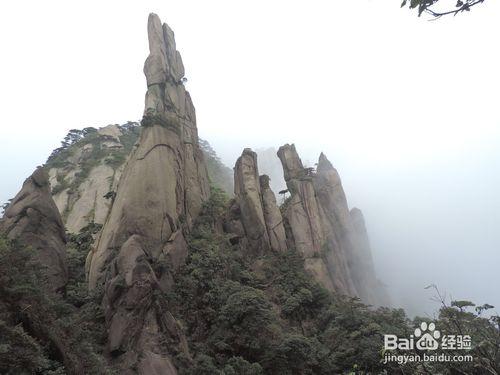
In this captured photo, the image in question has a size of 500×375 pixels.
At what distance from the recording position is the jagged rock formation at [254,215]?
30.9 metres

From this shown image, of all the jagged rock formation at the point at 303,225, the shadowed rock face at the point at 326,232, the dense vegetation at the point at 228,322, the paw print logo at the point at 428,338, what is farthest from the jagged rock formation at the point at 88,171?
the paw print logo at the point at 428,338

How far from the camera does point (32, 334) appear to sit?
10.0m

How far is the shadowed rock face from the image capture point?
3328 cm

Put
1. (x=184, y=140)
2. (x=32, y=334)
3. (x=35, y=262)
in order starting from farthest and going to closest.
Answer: (x=184, y=140), (x=35, y=262), (x=32, y=334)

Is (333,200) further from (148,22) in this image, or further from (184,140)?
(148,22)

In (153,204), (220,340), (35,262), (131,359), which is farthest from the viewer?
(153,204)

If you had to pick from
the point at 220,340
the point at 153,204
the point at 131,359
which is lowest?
the point at 131,359

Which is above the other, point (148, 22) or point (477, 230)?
point (477, 230)

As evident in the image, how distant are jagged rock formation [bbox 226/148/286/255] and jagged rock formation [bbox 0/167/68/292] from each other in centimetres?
1411

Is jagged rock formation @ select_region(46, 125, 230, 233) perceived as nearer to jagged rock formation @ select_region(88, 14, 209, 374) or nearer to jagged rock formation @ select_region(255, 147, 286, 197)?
jagged rock formation @ select_region(88, 14, 209, 374)

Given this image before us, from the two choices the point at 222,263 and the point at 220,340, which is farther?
the point at 222,263

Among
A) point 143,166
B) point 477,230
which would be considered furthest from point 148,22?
point 477,230

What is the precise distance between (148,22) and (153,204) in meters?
23.0

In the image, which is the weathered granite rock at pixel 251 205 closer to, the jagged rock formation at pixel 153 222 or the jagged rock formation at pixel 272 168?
the jagged rock formation at pixel 153 222
